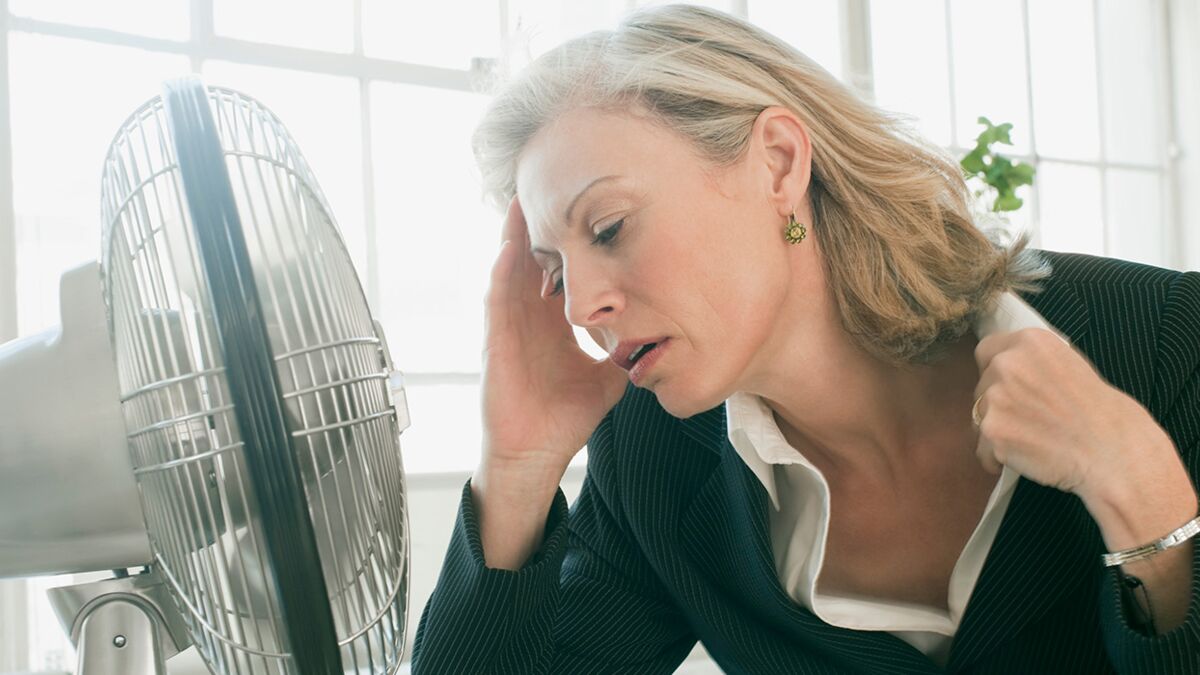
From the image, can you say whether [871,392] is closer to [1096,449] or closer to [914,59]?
[1096,449]

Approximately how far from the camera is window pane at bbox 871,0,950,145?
13.7 ft

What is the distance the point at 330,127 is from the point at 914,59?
238 centimetres

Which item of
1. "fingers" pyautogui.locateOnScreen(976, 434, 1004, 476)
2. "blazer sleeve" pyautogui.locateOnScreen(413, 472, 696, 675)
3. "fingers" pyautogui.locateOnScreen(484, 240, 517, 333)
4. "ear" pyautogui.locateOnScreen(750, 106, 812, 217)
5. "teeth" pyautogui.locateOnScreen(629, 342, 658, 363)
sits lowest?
"blazer sleeve" pyautogui.locateOnScreen(413, 472, 696, 675)

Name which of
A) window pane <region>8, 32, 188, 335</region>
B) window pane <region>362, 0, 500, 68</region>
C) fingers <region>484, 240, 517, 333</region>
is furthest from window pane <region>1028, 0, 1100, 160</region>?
fingers <region>484, 240, 517, 333</region>

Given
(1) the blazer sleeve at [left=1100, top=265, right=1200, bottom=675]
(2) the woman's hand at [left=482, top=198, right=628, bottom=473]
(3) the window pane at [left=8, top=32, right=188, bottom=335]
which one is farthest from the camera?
(3) the window pane at [left=8, top=32, right=188, bottom=335]

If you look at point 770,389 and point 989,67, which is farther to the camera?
point 989,67

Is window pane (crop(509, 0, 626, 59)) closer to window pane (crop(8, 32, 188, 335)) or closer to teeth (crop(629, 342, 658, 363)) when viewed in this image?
window pane (crop(8, 32, 188, 335))

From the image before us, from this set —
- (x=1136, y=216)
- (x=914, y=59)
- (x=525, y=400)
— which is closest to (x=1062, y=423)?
(x=525, y=400)

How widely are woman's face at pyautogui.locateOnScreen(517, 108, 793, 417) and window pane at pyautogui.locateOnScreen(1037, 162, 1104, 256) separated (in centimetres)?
381

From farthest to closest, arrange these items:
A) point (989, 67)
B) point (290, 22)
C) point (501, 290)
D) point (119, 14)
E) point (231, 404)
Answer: point (989, 67)
point (290, 22)
point (119, 14)
point (501, 290)
point (231, 404)

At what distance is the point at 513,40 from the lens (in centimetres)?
149

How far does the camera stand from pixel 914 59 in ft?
14.1

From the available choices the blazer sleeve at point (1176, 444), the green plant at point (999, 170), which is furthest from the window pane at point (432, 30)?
the blazer sleeve at point (1176, 444)

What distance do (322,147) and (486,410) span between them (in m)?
1.74
